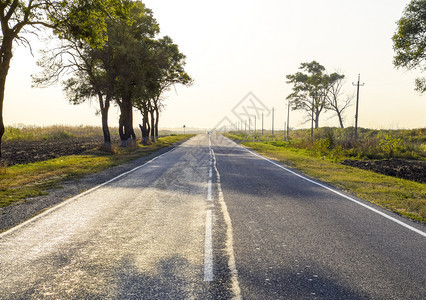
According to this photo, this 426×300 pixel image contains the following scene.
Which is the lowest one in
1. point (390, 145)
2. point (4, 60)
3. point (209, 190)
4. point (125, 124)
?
point (209, 190)

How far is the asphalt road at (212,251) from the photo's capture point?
3.71 metres

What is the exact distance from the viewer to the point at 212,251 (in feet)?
15.8

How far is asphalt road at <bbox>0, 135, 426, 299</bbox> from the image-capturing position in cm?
371

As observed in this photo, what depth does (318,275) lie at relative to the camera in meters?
4.04

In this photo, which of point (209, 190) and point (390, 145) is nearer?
point (209, 190)

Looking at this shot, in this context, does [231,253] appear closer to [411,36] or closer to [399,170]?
[399,170]

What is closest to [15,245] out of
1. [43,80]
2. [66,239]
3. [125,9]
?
[66,239]

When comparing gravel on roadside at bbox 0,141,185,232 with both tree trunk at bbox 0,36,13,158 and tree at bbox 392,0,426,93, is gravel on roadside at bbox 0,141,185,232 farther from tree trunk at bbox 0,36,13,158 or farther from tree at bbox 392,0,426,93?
tree at bbox 392,0,426,93

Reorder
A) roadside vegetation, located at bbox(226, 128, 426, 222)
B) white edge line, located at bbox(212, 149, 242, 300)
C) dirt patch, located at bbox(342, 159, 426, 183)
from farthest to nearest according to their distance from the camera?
dirt patch, located at bbox(342, 159, 426, 183) → roadside vegetation, located at bbox(226, 128, 426, 222) → white edge line, located at bbox(212, 149, 242, 300)

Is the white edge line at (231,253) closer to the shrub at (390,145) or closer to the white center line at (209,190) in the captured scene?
the white center line at (209,190)

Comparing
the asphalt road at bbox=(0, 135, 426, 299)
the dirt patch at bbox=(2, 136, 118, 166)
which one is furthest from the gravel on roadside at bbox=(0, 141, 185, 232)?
the dirt patch at bbox=(2, 136, 118, 166)

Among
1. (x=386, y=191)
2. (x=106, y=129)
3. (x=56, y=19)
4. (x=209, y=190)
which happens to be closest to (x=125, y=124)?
(x=106, y=129)

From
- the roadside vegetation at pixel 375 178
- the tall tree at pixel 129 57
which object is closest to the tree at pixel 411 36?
the roadside vegetation at pixel 375 178

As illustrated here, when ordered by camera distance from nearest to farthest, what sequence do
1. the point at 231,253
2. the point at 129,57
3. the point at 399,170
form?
1. the point at 231,253
2. the point at 399,170
3. the point at 129,57
